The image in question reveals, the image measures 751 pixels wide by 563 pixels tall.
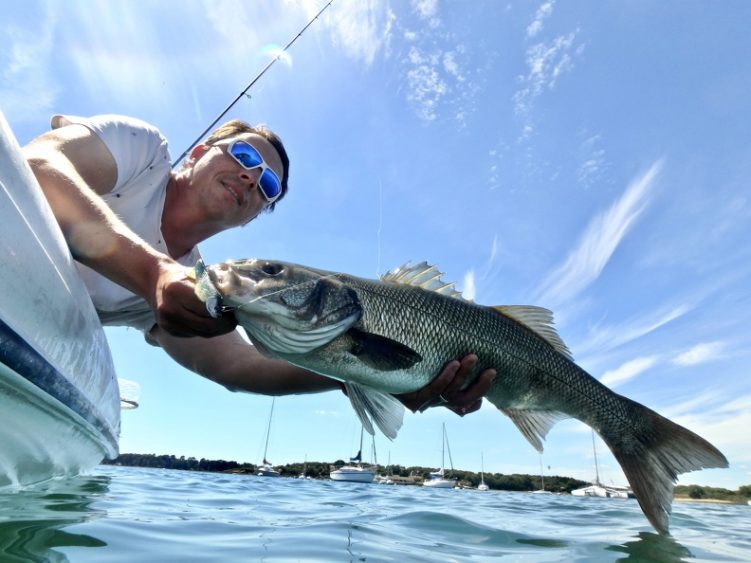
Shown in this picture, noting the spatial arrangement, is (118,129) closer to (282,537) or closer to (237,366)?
(237,366)

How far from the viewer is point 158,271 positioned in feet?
9.01

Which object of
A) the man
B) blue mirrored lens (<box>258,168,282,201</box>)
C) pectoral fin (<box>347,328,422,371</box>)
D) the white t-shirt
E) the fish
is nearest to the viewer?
the man

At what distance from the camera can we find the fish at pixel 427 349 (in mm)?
3373

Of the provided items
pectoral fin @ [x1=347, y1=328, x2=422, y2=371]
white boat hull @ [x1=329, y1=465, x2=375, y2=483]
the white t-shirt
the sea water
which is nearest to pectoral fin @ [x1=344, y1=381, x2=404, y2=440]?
pectoral fin @ [x1=347, y1=328, x2=422, y2=371]

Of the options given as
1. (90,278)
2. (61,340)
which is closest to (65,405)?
(61,340)

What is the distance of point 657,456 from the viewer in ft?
13.9

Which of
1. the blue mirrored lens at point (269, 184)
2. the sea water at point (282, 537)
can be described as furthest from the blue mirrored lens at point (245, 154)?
the sea water at point (282, 537)

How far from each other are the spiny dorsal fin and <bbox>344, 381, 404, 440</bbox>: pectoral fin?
1.40 metres

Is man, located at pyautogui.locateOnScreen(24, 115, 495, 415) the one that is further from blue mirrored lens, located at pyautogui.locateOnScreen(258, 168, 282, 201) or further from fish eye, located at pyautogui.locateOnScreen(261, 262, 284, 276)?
fish eye, located at pyautogui.locateOnScreen(261, 262, 284, 276)

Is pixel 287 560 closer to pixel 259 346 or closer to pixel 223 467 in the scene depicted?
pixel 259 346

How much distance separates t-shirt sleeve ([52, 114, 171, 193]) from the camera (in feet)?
12.1

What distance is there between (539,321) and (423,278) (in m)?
1.23

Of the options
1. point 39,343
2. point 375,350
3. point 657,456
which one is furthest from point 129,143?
point 657,456

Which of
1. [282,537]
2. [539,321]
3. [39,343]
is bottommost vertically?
[282,537]
